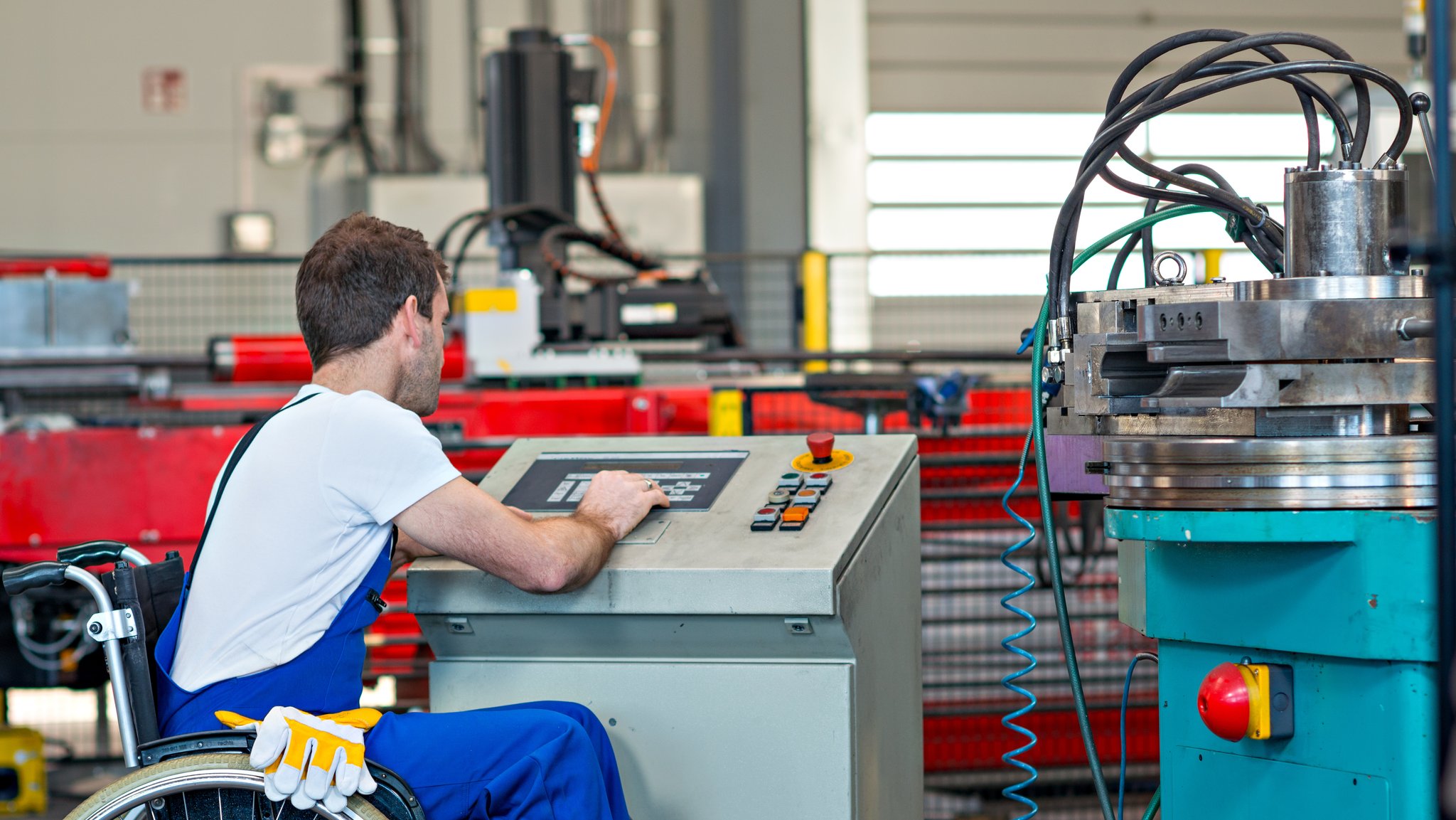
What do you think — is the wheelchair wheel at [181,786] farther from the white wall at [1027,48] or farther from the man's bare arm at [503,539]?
the white wall at [1027,48]

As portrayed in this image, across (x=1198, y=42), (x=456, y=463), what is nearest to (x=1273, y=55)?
(x=1198, y=42)

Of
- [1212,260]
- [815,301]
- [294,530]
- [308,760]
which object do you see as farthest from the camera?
[815,301]

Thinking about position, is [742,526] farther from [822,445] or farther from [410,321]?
[410,321]

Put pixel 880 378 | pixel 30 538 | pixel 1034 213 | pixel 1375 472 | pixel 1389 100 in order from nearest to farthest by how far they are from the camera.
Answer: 1. pixel 1375 472
2. pixel 30 538
3. pixel 880 378
4. pixel 1389 100
5. pixel 1034 213

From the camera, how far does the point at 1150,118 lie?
149 centimetres

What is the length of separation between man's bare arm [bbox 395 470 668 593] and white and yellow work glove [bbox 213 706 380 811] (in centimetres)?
22

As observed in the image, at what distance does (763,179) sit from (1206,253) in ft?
9.44

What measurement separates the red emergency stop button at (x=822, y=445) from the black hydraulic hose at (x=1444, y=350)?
0.88m

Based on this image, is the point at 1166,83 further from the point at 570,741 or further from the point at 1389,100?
the point at 1389,100

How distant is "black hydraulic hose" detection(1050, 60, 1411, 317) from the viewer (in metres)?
1.45

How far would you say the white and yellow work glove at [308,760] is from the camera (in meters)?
1.31

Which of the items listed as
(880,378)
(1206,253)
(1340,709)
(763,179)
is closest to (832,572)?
(1340,709)

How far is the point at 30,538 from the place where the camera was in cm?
268

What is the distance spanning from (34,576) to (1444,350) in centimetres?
128
